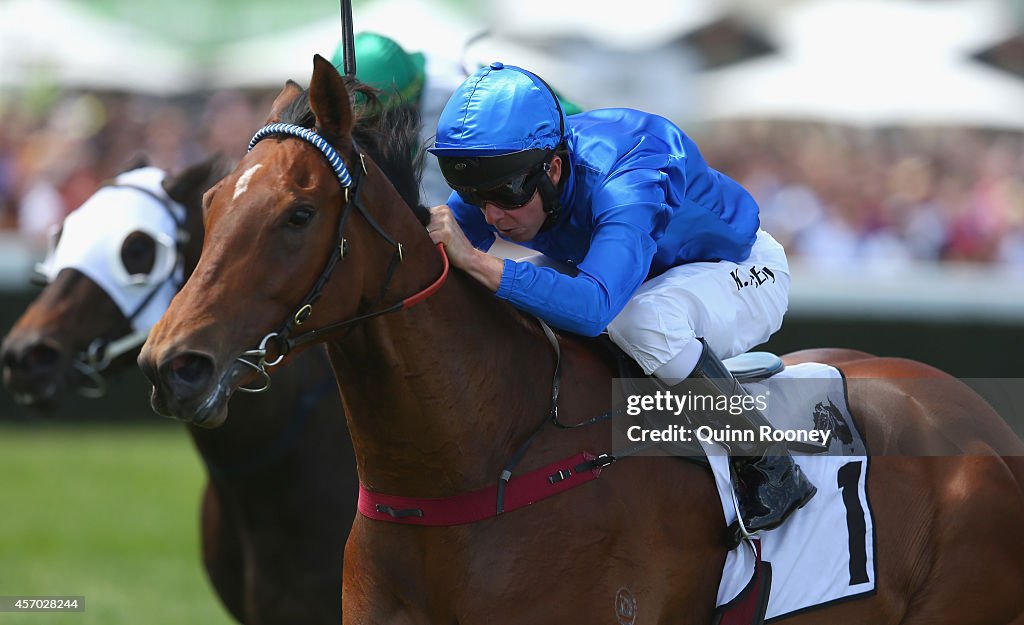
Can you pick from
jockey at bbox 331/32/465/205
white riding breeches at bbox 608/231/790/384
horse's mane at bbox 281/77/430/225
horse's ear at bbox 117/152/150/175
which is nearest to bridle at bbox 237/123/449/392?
horse's mane at bbox 281/77/430/225

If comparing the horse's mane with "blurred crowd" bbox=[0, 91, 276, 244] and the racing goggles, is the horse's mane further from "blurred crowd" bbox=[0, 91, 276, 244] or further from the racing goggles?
"blurred crowd" bbox=[0, 91, 276, 244]

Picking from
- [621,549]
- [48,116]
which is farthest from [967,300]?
[48,116]

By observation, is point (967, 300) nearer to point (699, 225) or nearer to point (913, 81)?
point (913, 81)

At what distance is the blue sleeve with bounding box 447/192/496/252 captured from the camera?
391 centimetres

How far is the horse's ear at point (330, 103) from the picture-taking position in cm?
304

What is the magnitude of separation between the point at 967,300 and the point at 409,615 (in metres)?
9.16

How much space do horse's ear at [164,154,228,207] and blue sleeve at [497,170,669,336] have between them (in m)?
2.22

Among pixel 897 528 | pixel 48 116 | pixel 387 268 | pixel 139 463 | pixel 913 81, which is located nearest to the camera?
pixel 387 268

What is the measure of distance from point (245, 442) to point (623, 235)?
6.26 ft

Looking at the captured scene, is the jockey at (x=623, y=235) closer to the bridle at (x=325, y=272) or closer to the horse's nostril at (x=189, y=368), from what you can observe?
the bridle at (x=325, y=272)

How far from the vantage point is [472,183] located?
3473 millimetres

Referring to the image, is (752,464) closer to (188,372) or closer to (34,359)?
(188,372)

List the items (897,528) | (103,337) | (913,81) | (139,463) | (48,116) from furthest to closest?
(913,81), (48,116), (139,463), (103,337), (897,528)

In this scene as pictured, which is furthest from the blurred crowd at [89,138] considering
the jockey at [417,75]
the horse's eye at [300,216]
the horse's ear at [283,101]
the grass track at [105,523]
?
the horse's eye at [300,216]
